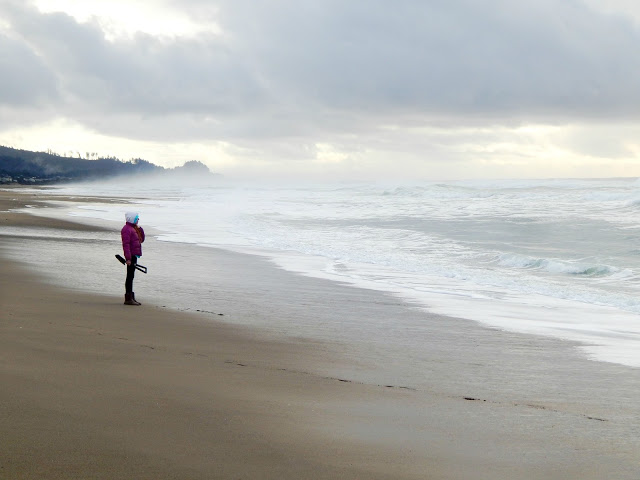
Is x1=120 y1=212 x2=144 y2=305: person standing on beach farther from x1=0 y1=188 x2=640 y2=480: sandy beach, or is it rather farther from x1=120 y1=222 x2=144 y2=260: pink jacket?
x1=0 y1=188 x2=640 y2=480: sandy beach

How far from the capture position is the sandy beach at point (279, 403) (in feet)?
13.2

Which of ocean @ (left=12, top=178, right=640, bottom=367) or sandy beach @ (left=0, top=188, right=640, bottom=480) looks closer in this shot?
sandy beach @ (left=0, top=188, right=640, bottom=480)

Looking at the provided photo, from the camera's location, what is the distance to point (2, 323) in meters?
7.52

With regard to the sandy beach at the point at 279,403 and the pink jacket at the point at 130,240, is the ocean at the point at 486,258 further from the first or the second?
the pink jacket at the point at 130,240

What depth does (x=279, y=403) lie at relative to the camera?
5285mm

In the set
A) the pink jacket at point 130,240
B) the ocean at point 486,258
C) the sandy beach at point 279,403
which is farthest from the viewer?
the pink jacket at point 130,240

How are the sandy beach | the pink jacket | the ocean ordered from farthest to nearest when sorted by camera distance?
the pink jacket → the ocean → the sandy beach

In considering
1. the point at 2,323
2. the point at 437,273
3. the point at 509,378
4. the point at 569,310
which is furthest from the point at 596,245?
the point at 2,323

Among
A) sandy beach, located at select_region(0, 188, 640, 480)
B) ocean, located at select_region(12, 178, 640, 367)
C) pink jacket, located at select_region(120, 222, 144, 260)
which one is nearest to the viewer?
sandy beach, located at select_region(0, 188, 640, 480)

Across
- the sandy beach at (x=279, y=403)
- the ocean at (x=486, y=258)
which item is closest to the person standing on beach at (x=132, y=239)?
the sandy beach at (x=279, y=403)

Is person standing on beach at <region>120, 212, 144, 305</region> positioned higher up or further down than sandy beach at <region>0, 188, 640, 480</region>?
higher up

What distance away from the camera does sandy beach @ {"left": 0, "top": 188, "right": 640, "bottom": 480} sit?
158 inches

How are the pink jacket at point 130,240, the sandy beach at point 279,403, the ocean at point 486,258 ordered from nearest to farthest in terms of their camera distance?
the sandy beach at point 279,403 → the ocean at point 486,258 → the pink jacket at point 130,240

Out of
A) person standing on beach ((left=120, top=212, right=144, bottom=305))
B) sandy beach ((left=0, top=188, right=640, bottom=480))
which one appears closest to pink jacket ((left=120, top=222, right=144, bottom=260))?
person standing on beach ((left=120, top=212, right=144, bottom=305))
